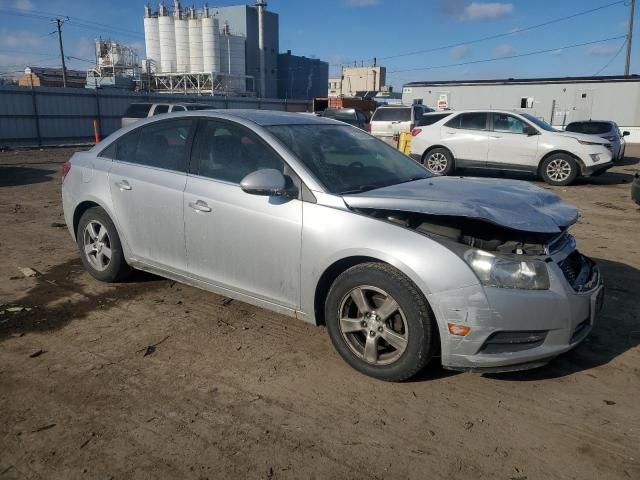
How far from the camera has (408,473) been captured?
95.3 inches

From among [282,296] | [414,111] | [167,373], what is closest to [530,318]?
[282,296]

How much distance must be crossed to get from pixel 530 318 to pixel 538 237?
554 millimetres

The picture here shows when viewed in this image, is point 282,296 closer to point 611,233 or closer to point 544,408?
point 544,408

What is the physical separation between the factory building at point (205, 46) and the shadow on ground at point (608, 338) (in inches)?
1997

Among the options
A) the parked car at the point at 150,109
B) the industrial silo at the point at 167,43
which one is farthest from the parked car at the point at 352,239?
the industrial silo at the point at 167,43

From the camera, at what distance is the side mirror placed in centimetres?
334

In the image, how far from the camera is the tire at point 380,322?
295 centimetres

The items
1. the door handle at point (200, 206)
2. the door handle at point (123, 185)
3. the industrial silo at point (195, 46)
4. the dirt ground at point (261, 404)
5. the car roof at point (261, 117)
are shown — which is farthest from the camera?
the industrial silo at point (195, 46)

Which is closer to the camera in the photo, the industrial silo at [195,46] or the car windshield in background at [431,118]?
the car windshield in background at [431,118]

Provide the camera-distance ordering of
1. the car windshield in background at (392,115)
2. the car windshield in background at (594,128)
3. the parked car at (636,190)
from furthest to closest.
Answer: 1. the car windshield in background at (392,115)
2. the car windshield in background at (594,128)
3. the parked car at (636,190)

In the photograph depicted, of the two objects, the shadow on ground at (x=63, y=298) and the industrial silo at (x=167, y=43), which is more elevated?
the industrial silo at (x=167, y=43)

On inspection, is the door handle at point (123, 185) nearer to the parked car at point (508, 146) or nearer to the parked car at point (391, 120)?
the parked car at point (508, 146)

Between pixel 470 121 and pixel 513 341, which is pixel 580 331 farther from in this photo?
pixel 470 121

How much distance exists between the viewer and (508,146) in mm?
12383
